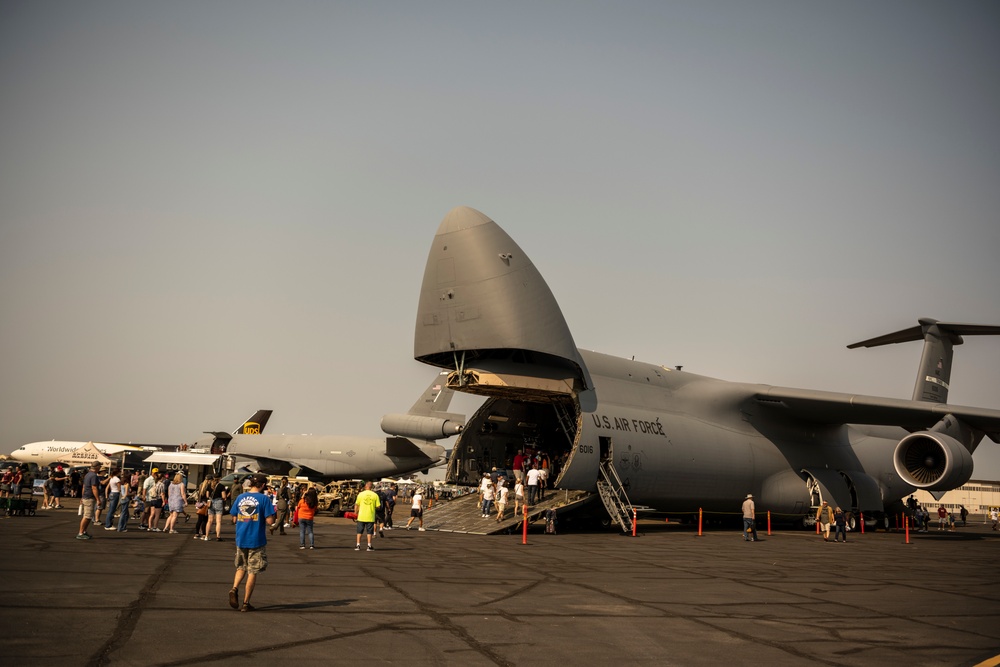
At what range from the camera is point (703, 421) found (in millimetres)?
29125

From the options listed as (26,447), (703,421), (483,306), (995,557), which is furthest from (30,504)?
(26,447)

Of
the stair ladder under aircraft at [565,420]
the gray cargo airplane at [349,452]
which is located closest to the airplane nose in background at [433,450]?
the gray cargo airplane at [349,452]

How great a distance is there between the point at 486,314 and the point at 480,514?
657cm

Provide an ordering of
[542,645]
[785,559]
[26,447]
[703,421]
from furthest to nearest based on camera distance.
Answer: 1. [26,447]
2. [703,421]
3. [785,559]
4. [542,645]

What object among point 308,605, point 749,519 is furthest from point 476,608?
point 749,519

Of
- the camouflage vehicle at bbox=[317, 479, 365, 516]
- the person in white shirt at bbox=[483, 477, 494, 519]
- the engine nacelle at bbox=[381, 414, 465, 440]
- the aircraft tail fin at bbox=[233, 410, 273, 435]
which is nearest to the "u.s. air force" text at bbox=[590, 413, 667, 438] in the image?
the person in white shirt at bbox=[483, 477, 494, 519]

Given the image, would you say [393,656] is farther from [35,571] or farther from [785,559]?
[785,559]

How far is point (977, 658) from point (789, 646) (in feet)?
5.44

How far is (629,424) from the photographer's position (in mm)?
25609

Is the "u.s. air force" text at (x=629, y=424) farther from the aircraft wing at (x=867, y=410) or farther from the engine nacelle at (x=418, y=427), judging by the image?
the engine nacelle at (x=418, y=427)

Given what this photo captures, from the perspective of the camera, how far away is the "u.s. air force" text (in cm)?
2452

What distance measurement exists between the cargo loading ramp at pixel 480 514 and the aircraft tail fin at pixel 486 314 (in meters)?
3.32

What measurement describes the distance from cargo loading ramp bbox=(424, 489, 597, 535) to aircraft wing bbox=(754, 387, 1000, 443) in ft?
28.8

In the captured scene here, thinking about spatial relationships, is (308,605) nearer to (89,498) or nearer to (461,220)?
(89,498)
